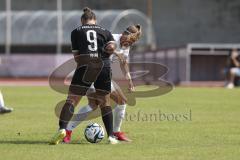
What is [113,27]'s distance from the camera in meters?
50.6

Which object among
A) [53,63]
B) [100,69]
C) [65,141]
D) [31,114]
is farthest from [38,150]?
[53,63]

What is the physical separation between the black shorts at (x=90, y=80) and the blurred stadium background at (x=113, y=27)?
30345 mm

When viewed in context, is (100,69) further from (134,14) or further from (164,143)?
(134,14)

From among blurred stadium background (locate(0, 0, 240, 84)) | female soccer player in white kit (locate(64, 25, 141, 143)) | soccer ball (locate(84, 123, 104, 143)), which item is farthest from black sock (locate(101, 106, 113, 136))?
blurred stadium background (locate(0, 0, 240, 84))

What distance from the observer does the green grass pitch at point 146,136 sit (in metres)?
10.3

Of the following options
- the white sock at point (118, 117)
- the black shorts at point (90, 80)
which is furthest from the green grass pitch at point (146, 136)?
the black shorts at point (90, 80)

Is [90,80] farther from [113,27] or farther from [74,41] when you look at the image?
[113,27]

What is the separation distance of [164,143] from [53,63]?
132 ft

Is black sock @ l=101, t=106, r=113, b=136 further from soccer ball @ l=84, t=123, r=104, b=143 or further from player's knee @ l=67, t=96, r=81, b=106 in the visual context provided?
player's knee @ l=67, t=96, r=81, b=106

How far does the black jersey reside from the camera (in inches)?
451

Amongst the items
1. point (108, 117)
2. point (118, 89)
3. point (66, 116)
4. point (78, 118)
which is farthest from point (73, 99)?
point (118, 89)

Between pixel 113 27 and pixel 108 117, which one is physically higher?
pixel 108 117

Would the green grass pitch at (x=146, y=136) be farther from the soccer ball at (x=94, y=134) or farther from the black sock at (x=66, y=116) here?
the black sock at (x=66, y=116)

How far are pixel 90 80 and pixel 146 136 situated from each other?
1876 millimetres
